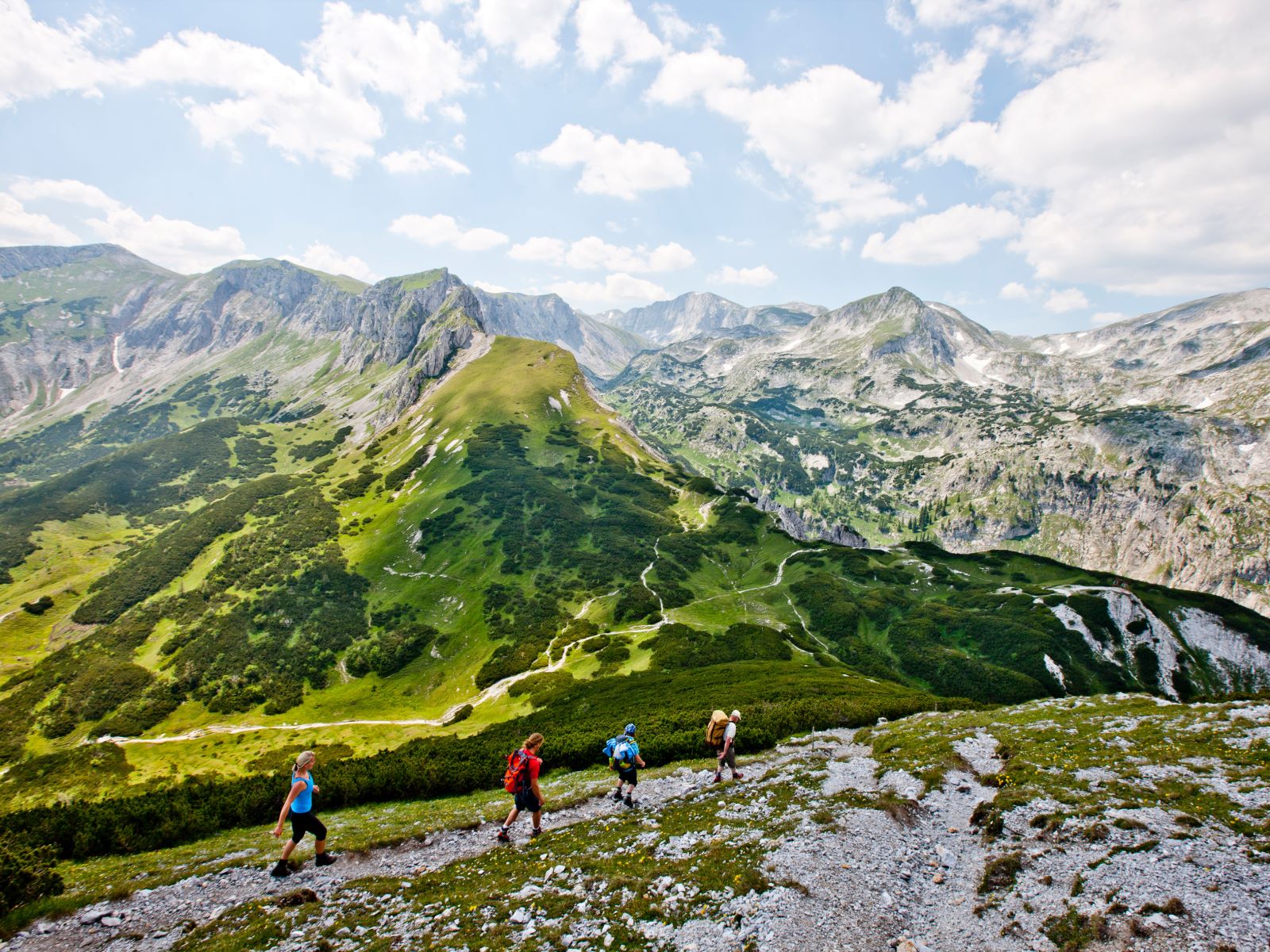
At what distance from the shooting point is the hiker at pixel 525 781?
22391mm

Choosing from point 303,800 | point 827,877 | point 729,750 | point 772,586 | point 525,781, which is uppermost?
point 303,800

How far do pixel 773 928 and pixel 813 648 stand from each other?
103432 mm

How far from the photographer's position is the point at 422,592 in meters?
142

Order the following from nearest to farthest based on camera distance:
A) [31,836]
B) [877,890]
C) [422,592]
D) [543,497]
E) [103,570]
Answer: [877,890], [31,836], [422,592], [103,570], [543,497]

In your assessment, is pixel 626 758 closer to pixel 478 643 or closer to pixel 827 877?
pixel 827 877

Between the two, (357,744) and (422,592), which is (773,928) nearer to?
(357,744)

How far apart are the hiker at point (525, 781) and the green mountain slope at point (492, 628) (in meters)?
37.1

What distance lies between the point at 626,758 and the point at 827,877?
1076cm

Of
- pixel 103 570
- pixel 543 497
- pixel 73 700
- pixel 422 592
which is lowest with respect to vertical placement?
pixel 73 700

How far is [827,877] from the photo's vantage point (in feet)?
59.1

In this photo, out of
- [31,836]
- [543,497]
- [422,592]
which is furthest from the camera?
[543,497]

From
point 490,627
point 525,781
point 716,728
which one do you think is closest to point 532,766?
point 525,781

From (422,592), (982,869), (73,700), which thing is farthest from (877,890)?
(73,700)

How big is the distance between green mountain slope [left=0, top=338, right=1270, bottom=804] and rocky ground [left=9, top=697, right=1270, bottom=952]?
31.6 meters
